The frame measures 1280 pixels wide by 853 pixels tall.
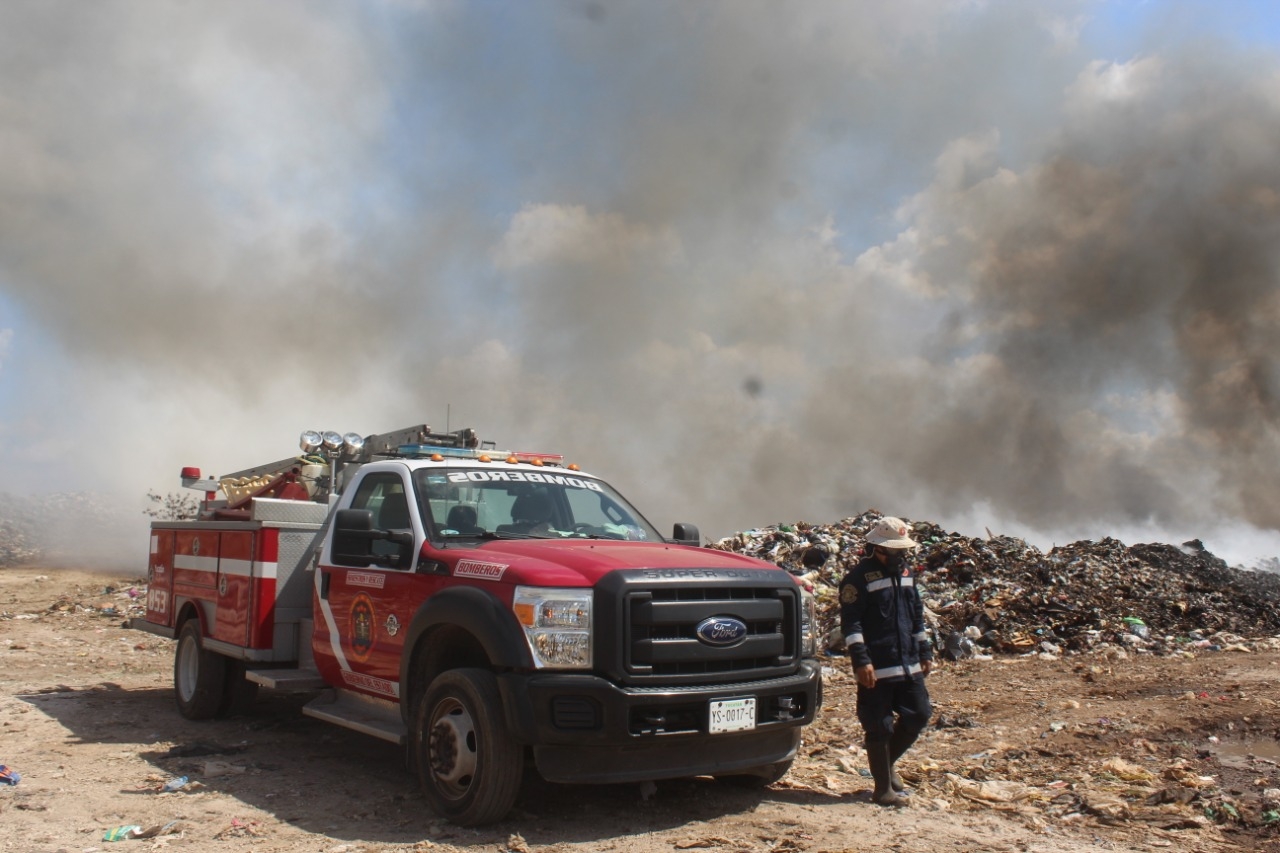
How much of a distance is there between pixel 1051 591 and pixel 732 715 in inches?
386

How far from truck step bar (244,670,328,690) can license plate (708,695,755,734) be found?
116 inches

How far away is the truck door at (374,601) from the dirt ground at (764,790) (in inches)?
28.1

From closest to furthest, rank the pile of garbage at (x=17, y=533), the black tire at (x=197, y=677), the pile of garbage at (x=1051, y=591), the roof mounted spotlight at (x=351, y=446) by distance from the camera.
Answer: the black tire at (x=197, y=677) < the roof mounted spotlight at (x=351, y=446) < the pile of garbage at (x=1051, y=591) < the pile of garbage at (x=17, y=533)

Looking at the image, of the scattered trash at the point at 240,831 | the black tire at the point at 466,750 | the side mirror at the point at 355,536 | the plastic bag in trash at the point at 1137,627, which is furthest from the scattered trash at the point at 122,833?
the plastic bag in trash at the point at 1137,627

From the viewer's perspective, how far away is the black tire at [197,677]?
791 cm

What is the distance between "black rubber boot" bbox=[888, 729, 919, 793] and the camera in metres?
5.77

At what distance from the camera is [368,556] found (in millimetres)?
5801

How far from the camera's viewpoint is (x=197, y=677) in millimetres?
8016

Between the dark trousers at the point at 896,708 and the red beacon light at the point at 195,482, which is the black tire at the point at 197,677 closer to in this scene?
the red beacon light at the point at 195,482

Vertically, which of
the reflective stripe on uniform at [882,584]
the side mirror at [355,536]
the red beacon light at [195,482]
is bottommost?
the reflective stripe on uniform at [882,584]

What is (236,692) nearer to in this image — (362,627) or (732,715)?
(362,627)

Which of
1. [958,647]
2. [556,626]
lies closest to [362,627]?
[556,626]

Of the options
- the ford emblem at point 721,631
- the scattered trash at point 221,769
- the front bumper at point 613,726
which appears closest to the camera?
the front bumper at point 613,726

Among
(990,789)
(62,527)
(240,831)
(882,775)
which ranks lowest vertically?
(240,831)
